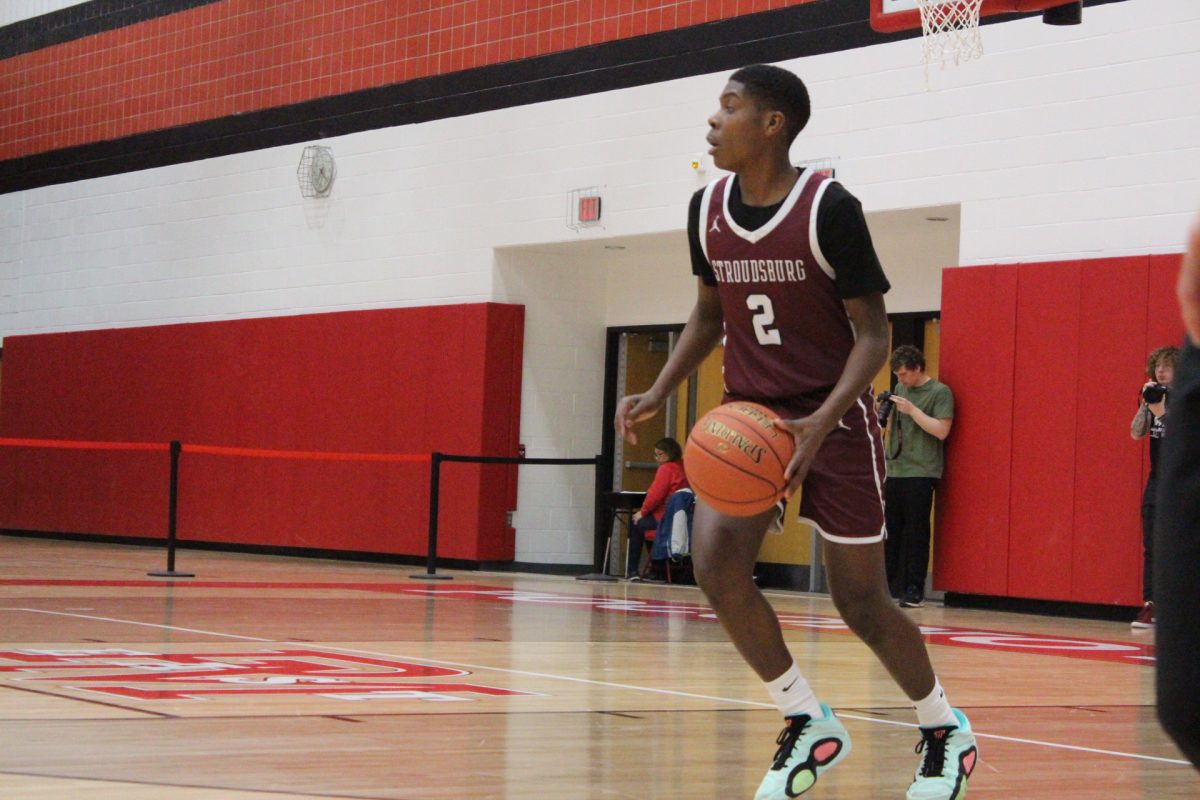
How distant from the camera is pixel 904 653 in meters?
3.84

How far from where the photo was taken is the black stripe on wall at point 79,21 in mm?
18156

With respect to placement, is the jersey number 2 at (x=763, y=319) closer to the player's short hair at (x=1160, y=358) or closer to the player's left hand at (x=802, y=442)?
the player's left hand at (x=802, y=442)

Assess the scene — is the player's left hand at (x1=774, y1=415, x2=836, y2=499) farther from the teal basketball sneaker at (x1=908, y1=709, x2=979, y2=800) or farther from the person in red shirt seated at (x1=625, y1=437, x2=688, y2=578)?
Answer: the person in red shirt seated at (x1=625, y1=437, x2=688, y2=578)

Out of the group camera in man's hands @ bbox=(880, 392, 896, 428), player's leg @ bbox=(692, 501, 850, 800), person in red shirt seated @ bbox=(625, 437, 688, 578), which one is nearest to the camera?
player's leg @ bbox=(692, 501, 850, 800)

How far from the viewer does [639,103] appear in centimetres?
1358

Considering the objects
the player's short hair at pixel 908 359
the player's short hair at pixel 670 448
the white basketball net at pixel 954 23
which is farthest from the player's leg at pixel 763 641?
the player's short hair at pixel 670 448

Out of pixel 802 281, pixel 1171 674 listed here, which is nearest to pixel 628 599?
pixel 802 281

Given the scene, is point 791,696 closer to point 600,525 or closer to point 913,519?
point 913,519

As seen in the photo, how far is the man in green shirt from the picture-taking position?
11.5 meters

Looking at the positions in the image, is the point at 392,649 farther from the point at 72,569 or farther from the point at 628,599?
the point at 72,569

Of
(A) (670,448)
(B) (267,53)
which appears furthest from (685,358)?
(B) (267,53)

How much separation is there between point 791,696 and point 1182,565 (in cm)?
214

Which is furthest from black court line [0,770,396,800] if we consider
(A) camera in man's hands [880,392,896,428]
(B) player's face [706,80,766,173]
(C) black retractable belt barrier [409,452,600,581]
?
(C) black retractable belt barrier [409,452,600,581]

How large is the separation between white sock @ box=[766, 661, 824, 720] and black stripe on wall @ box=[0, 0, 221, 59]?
15.1 m
